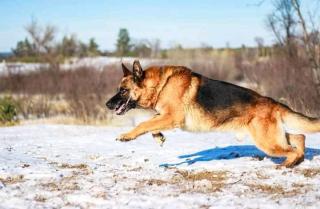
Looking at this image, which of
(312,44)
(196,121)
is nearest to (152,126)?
(196,121)

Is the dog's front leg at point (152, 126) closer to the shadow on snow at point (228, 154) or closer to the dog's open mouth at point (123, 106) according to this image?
the dog's open mouth at point (123, 106)

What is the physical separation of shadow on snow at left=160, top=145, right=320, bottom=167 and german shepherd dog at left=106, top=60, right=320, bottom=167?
25.9 inches

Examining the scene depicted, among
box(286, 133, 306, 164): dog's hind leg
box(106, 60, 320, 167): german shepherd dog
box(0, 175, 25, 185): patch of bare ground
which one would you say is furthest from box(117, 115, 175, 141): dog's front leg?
box(286, 133, 306, 164): dog's hind leg

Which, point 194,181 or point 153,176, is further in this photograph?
point 153,176

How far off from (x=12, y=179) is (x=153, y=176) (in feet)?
6.46

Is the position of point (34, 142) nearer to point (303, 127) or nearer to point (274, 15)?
point (303, 127)

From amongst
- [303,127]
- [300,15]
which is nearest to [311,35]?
[300,15]

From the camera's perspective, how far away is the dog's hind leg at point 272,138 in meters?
7.00

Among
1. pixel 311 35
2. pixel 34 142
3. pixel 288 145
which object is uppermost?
pixel 311 35

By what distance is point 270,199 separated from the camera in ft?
17.2

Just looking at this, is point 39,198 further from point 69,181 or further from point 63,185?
point 69,181

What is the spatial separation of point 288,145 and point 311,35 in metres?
10.4

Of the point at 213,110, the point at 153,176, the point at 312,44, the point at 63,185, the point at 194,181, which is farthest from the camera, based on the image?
→ the point at 312,44

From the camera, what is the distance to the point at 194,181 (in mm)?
6152
